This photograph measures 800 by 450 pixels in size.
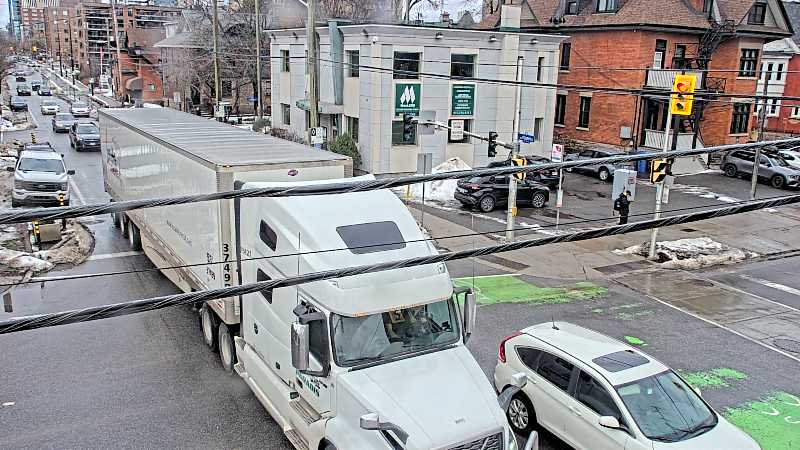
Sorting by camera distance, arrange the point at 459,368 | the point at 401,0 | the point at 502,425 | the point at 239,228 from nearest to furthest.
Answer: the point at 502,425, the point at 459,368, the point at 239,228, the point at 401,0

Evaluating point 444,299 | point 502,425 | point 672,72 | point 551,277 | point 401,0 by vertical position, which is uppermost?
point 401,0

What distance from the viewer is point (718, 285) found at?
18.0 meters

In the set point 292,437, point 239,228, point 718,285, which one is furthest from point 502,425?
point 718,285

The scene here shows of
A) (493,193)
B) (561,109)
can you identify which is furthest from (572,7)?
(493,193)

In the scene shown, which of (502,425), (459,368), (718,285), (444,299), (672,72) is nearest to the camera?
(502,425)

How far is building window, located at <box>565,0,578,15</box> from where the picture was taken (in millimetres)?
40378

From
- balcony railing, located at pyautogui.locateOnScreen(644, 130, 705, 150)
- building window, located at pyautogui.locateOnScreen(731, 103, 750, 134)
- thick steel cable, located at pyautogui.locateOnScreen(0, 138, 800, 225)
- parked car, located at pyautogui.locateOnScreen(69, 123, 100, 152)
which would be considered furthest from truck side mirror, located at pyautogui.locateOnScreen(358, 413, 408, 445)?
building window, located at pyautogui.locateOnScreen(731, 103, 750, 134)

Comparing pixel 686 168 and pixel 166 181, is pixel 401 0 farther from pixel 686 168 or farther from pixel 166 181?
pixel 166 181

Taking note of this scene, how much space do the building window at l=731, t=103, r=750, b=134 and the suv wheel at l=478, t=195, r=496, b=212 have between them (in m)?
21.5

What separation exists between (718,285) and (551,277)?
14.7 feet

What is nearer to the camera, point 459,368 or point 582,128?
point 459,368

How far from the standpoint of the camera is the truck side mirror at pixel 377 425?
6816mm

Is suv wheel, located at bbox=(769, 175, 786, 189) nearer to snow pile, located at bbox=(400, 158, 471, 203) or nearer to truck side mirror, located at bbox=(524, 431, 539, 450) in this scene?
snow pile, located at bbox=(400, 158, 471, 203)

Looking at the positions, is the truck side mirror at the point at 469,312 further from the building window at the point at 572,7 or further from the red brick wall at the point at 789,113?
the red brick wall at the point at 789,113
